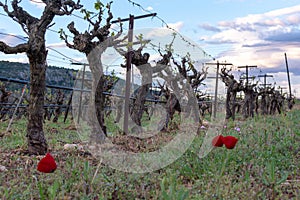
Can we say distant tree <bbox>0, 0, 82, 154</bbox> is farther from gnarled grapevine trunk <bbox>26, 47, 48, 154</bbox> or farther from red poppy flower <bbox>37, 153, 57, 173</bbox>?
red poppy flower <bbox>37, 153, 57, 173</bbox>

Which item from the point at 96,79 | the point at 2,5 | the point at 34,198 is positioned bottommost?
the point at 34,198

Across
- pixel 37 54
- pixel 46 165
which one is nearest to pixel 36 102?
pixel 37 54

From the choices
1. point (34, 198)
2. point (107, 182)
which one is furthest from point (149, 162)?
point (34, 198)

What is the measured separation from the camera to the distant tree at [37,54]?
16.3ft

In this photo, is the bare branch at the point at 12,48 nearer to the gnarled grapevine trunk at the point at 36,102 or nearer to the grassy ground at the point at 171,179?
the gnarled grapevine trunk at the point at 36,102

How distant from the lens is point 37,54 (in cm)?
496

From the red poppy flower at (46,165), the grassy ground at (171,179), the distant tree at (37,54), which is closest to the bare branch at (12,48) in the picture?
the distant tree at (37,54)

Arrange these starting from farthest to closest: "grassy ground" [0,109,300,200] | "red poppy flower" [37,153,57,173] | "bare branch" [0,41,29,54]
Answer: "bare branch" [0,41,29,54]
"grassy ground" [0,109,300,200]
"red poppy flower" [37,153,57,173]

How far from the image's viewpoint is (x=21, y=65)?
31594 mm

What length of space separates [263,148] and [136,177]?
9.48 feet

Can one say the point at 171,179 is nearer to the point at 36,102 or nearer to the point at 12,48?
the point at 36,102

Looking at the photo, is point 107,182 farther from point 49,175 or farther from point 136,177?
point 49,175

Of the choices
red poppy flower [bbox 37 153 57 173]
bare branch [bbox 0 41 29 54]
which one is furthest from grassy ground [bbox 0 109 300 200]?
bare branch [bbox 0 41 29 54]

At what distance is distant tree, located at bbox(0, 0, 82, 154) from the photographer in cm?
496
